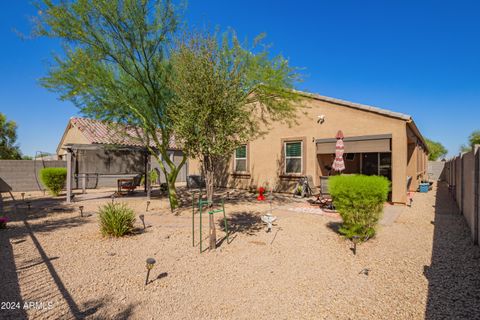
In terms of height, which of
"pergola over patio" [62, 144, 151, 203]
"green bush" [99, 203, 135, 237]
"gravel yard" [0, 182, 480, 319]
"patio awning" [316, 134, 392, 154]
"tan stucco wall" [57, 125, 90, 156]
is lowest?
"gravel yard" [0, 182, 480, 319]

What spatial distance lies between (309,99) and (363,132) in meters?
2.97

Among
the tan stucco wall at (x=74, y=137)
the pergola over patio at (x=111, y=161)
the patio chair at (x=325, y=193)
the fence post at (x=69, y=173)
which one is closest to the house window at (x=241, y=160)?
the pergola over patio at (x=111, y=161)

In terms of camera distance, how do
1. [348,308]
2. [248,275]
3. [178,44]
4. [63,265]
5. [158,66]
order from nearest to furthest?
[348,308], [248,275], [63,265], [178,44], [158,66]

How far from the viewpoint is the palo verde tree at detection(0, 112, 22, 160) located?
80.6 feet

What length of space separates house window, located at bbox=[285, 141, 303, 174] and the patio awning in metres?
1.44

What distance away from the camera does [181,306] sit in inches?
131

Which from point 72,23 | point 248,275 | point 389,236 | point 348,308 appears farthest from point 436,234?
point 72,23

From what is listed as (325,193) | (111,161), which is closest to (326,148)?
(325,193)

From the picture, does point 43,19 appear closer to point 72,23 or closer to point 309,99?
point 72,23

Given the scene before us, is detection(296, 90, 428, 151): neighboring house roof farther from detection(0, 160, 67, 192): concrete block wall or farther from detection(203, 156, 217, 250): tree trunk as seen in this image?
detection(0, 160, 67, 192): concrete block wall

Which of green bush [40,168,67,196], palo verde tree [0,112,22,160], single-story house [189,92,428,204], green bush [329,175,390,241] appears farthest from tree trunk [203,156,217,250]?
palo verde tree [0,112,22,160]

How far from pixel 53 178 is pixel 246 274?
13.7 metres

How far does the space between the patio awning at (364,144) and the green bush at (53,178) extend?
13596 millimetres

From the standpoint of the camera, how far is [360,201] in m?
5.67
